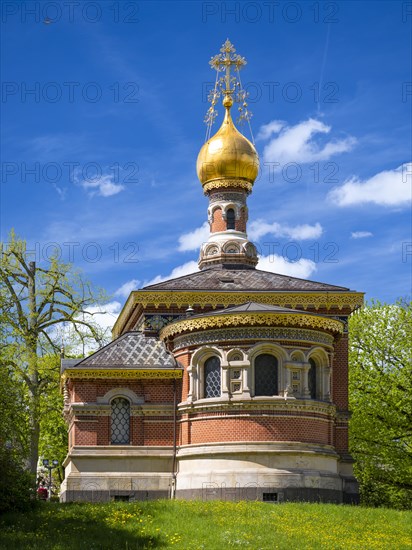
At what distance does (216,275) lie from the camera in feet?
110

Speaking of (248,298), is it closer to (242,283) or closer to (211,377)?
(242,283)

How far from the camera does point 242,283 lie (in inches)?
1280

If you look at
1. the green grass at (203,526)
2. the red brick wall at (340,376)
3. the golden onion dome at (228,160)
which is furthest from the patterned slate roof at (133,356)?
the golden onion dome at (228,160)

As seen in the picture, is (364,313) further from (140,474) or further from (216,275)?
(140,474)

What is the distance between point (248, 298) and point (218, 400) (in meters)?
4.48

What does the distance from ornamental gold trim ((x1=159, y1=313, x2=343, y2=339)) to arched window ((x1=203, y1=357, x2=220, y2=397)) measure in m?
1.03

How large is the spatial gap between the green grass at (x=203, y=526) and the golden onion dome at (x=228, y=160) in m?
14.6

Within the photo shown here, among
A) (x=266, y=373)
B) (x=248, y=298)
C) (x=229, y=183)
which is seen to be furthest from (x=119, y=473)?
(x=229, y=183)

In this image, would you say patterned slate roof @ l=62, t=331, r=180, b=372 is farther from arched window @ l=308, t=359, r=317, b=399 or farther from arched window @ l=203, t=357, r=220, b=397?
arched window @ l=308, t=359, r=317, b=399

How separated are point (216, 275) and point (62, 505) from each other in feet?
35.5

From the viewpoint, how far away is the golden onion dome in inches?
1431

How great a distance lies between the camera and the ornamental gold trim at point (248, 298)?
31000mm

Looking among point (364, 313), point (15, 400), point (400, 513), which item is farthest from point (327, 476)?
point (364, 313)

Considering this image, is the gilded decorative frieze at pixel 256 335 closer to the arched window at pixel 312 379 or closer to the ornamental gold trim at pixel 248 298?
the arched window at pixel 312 379
